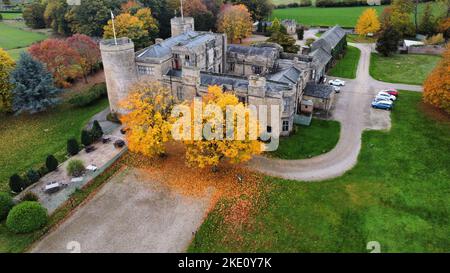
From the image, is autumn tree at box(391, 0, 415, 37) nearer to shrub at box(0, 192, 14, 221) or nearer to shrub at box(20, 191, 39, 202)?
shrub at box(20, 191, 39, 202)

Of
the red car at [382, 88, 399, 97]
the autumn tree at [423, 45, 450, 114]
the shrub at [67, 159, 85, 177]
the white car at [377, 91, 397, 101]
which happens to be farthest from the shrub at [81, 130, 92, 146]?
the autumn tree at [423, 45, 450, 114]

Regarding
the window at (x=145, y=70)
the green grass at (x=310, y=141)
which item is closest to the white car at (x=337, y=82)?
the green grass at (x=310, y=141)

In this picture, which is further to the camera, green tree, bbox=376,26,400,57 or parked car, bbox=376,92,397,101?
green tree, bbox=376,26,400,57

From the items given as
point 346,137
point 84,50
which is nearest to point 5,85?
point 84,50

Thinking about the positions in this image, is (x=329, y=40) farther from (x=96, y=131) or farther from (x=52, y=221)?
(x=52, y=221)

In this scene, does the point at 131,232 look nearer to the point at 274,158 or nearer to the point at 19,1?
the point at 274,158

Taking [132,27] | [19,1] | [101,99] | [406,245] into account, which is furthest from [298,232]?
[19,1]

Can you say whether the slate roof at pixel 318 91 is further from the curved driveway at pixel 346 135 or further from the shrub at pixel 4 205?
the shrub at pixel 4 205
